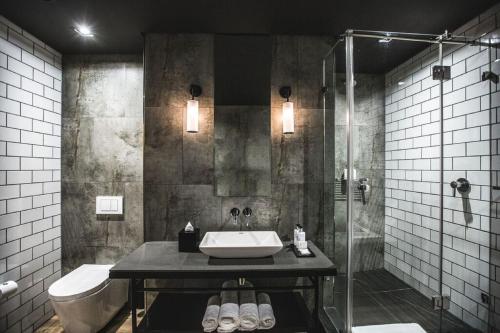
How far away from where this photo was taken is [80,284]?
2.23 metres

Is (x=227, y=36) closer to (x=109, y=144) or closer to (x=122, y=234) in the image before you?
(x=109, y=144)

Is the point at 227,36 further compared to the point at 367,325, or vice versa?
the point at 227,36

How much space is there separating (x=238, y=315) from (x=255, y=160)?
47.5 inches

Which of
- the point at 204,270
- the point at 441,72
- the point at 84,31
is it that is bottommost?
the point at 204,270

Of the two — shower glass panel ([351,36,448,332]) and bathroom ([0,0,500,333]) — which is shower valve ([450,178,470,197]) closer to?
bathroom ([0,0,500,333])

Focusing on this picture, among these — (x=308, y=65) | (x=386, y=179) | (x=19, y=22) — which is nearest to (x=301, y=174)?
(x=386, y=179)

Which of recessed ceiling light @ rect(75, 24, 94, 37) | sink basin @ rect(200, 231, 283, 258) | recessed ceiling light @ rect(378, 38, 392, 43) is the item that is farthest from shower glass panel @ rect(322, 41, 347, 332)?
recessed ceiling light @ rect(75, 24, 94, 37)

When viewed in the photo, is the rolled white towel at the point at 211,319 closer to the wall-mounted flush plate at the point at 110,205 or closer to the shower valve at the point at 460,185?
the wall-mounted flush plate at the point at 110,205

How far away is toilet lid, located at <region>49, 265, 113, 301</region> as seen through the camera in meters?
2.09

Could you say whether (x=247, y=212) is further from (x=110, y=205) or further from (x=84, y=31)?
(x=84, y=31)

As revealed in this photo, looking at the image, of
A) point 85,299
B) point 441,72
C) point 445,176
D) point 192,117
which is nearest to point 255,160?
point 192,117

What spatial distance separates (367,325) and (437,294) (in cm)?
57

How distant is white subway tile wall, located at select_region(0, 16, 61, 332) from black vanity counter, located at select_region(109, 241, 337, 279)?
3.67ft

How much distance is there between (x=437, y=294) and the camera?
81.7 inches
